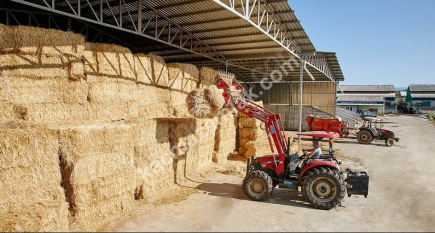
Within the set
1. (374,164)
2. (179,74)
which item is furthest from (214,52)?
(374,164)

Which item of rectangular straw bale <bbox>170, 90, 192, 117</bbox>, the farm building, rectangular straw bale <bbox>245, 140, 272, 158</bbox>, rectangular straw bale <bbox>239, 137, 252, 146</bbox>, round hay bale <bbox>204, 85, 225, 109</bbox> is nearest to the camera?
the farm building

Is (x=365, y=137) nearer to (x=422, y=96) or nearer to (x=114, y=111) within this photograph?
(x=114, y=111)

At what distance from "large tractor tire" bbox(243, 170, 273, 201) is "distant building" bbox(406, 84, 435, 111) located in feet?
226

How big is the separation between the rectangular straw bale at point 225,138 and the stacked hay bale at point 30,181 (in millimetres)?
7992

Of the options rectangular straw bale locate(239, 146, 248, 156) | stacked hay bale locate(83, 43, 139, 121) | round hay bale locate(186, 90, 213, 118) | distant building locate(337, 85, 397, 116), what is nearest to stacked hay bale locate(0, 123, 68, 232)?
stacked hay bale locate(83, 43, 139, 121)

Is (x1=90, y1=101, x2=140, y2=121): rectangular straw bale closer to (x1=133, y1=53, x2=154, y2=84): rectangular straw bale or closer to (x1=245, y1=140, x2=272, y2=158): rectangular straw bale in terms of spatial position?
(x1=133, y1=53, x2=154, y2=84): rectangular straw bale

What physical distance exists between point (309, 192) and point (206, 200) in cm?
293

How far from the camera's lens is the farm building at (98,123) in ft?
18.7

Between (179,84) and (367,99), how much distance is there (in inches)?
2150

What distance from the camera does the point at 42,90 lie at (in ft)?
24.7

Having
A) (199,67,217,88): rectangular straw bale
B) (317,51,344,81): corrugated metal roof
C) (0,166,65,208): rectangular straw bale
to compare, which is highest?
(317,51,344,81): corrugated metal roof

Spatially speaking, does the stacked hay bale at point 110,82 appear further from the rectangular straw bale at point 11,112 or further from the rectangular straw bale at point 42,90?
the rectangular straw bale at point 11,112

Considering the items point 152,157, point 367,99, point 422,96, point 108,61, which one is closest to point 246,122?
point 152,157

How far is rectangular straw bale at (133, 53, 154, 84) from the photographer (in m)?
10.6
